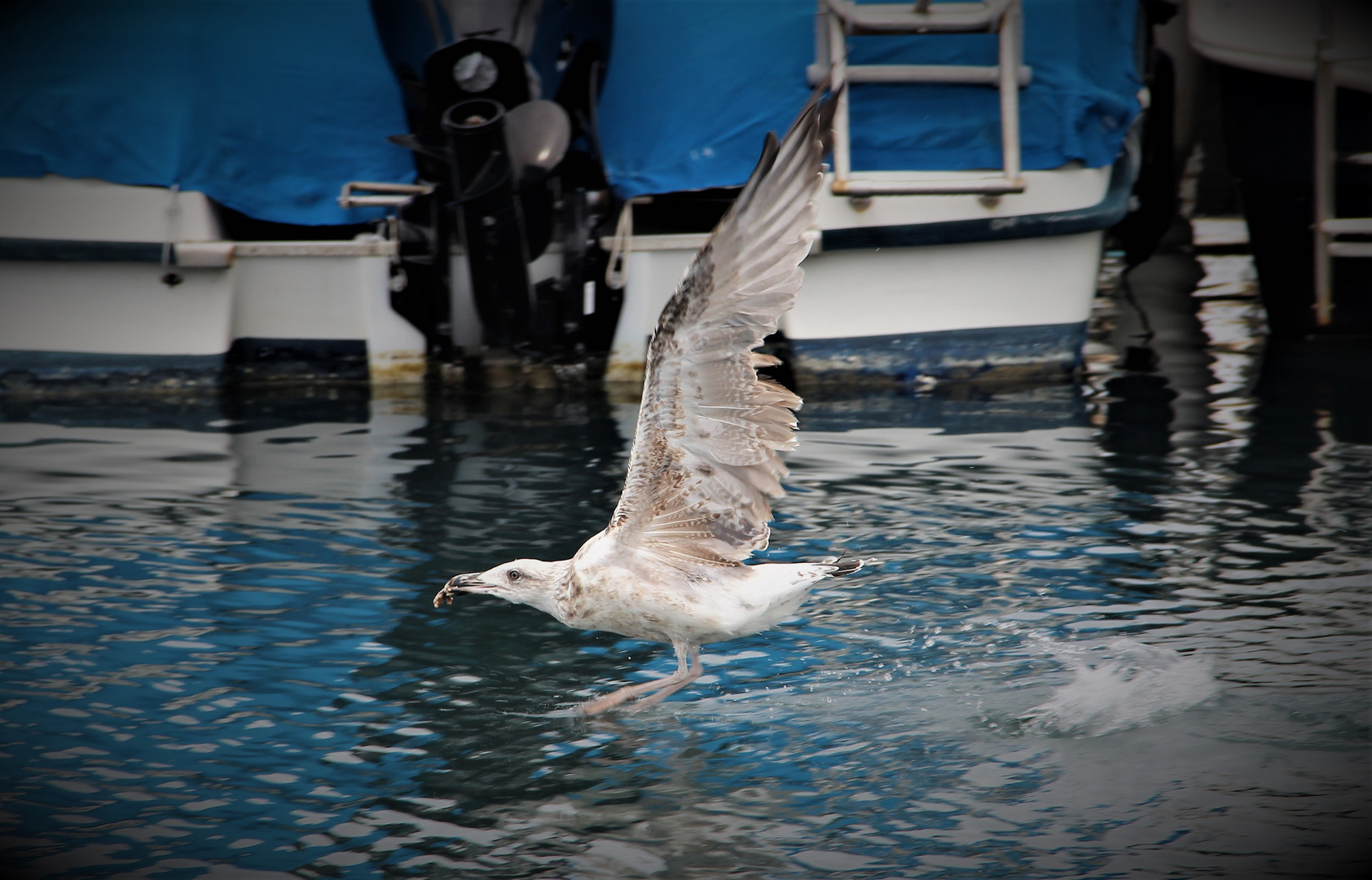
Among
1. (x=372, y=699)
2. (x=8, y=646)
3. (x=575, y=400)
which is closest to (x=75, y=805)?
(x=372, y=699)

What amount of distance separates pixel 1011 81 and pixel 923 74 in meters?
0.59

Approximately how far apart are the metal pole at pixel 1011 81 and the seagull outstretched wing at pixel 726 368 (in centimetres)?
480

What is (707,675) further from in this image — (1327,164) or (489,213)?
(1327,164)

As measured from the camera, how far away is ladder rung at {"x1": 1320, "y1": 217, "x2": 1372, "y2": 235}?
32.9 ft

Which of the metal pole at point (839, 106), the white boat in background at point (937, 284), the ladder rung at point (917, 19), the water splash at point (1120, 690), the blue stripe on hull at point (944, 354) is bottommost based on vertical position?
the water splash at point (1120, 690)

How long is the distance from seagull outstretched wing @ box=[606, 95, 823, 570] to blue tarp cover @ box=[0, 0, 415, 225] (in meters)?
5.58

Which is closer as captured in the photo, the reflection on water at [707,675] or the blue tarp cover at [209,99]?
the reflection on water at [707,675]

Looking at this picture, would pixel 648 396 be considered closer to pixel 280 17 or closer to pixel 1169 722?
pixel 1169 722

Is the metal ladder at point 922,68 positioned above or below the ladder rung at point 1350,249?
above

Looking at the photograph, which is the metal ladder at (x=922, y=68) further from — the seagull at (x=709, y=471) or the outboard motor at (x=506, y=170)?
the seagull at (x=709, y=471)

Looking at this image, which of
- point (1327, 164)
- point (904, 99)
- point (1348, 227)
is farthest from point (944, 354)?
point (1327, 164)

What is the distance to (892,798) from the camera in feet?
13.7

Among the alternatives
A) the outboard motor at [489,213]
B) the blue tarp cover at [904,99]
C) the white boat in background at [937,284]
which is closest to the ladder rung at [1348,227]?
the white boat in background at [937,284]

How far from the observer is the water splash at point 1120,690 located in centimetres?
465
